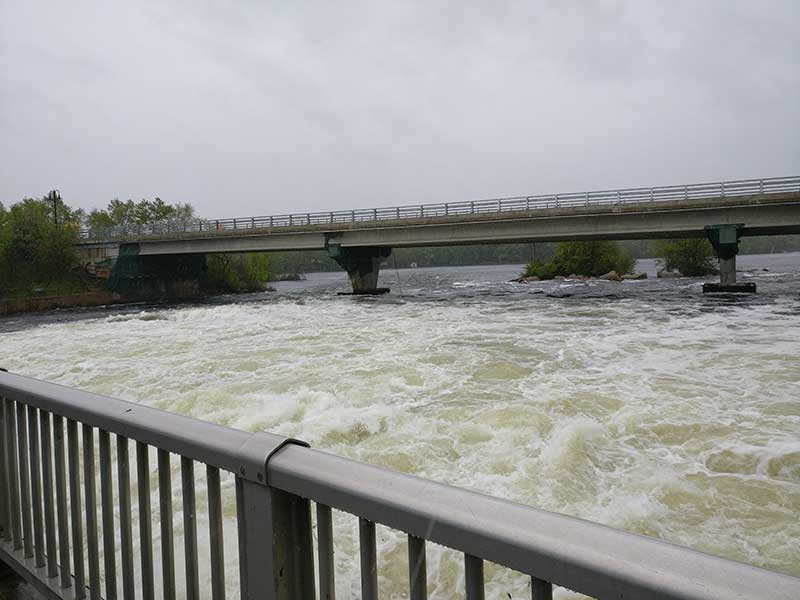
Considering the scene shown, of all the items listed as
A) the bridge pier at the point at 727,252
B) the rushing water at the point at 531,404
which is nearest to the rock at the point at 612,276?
the bridge pier at the point at 727,252

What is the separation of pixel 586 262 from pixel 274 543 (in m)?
70.6

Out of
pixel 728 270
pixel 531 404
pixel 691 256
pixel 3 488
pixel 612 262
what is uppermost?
pixel 691 256

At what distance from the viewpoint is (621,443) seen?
24.1ft

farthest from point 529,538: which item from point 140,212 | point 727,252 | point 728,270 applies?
point 140,212

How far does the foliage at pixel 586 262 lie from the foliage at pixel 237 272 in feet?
115

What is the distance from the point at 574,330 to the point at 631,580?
18734 millimetres

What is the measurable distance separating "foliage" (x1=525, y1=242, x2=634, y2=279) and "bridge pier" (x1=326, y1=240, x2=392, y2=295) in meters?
28.2

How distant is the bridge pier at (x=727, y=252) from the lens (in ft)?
105

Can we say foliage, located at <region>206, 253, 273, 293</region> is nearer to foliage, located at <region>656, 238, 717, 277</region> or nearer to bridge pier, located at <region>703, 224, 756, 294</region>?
bridge pier, located at <region>703, 224, 756, 294</region>

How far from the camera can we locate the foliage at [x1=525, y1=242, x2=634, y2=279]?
6675cm

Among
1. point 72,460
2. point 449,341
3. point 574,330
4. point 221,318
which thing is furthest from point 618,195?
point 72,460

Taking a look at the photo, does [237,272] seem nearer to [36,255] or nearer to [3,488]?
[36,255]

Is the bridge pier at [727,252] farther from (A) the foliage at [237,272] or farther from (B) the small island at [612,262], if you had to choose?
(A) the foliage at [237,272]

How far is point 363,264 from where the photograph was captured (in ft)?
151
